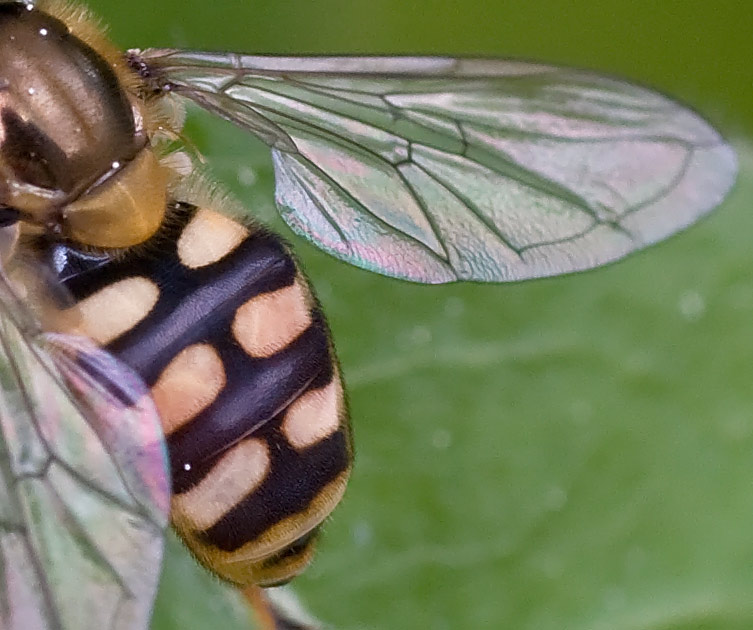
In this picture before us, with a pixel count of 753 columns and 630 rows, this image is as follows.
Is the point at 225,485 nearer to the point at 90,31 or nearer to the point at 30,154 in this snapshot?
the point at 30,154

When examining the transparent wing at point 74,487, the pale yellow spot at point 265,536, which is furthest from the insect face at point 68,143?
the pale yellow spot at point 265,536

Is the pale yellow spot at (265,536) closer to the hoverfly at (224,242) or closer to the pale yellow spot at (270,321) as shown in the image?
the hoverfly at (224,242)

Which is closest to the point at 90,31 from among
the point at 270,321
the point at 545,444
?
the point at 270,321

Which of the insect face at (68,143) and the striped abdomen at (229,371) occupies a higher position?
the insect face at (68,143)

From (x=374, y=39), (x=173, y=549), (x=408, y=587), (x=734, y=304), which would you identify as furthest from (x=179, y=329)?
(x=374, y=39)

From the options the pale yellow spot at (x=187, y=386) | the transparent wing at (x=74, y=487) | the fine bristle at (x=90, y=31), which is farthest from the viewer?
the fine bristle at (x=90, y=31)

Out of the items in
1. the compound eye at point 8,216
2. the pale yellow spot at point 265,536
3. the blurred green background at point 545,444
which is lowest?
the blurred green background at point 545,444

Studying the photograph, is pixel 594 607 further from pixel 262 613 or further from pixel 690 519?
pixel 262 613

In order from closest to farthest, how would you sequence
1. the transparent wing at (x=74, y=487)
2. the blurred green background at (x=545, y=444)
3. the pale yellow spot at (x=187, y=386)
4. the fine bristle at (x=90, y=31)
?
1. the transparent wing at (x=74, y=487)
2. the pale yellow spot at (x=187, y=386)
3. the fine bristle at (x=90, y=31)
4. the blurred green background at (x=545, y=444)

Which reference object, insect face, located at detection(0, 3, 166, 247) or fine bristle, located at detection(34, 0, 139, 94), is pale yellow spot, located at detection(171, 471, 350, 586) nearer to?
insect face, located at detection(0, 3, 166, 247)
